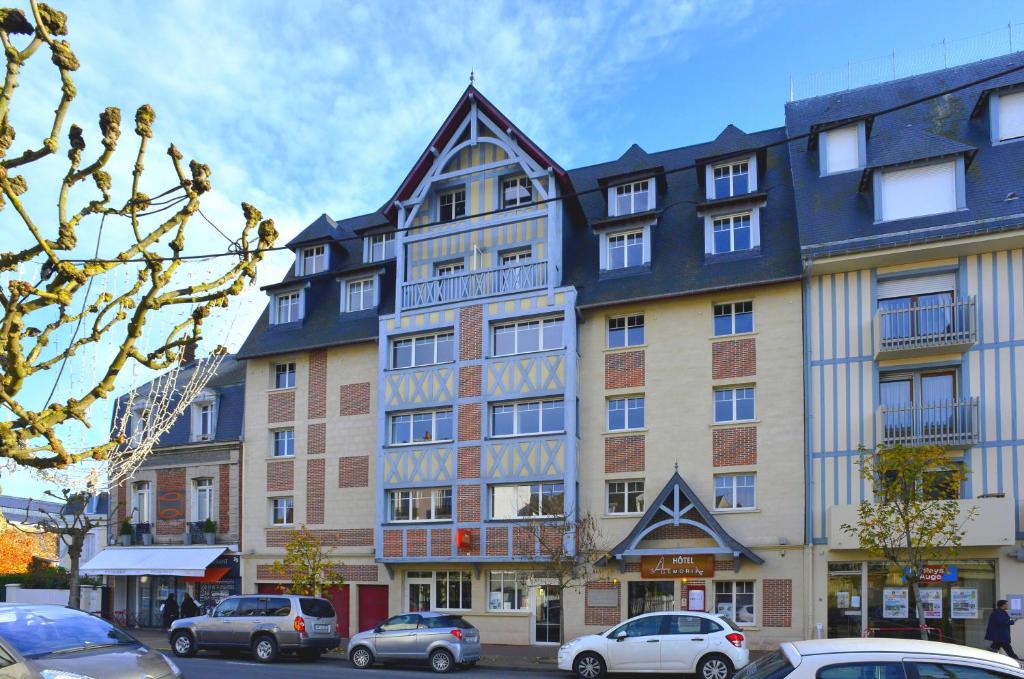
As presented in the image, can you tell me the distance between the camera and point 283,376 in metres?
32.0

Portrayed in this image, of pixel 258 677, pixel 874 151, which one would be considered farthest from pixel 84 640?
pixel 874 151

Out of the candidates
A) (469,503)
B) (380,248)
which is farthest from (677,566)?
(380,248)

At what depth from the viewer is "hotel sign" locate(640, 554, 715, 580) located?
23.9m

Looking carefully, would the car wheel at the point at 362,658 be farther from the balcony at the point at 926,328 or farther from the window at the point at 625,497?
the balcony at the point at 926,328

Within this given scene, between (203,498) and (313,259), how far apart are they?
9248 millimetres

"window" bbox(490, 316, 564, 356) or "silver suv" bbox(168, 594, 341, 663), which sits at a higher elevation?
"window" bbox(490, 316, 564, 356)

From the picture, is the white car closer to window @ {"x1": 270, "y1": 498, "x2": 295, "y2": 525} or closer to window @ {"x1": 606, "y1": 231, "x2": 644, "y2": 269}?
window @ {"x1": 606, "y1": 231, "x2": 644, "y2": 269}

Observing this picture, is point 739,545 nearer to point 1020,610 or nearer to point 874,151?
point 1020,610

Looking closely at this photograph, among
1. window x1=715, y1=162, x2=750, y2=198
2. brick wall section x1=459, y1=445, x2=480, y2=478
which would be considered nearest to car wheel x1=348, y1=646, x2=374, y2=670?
brick wall section x1=459, y1=445, x2=480, y2=478

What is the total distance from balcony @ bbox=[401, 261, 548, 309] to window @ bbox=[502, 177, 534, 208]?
237 centimetres

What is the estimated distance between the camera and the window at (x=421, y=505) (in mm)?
27469

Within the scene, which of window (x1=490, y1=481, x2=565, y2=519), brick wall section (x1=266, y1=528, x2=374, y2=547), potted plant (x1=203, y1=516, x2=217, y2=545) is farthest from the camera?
potted plant (x1=203, y1=516, x2=217, y2=545)

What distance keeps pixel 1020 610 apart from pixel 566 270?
1457cm

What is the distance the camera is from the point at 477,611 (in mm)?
26672
